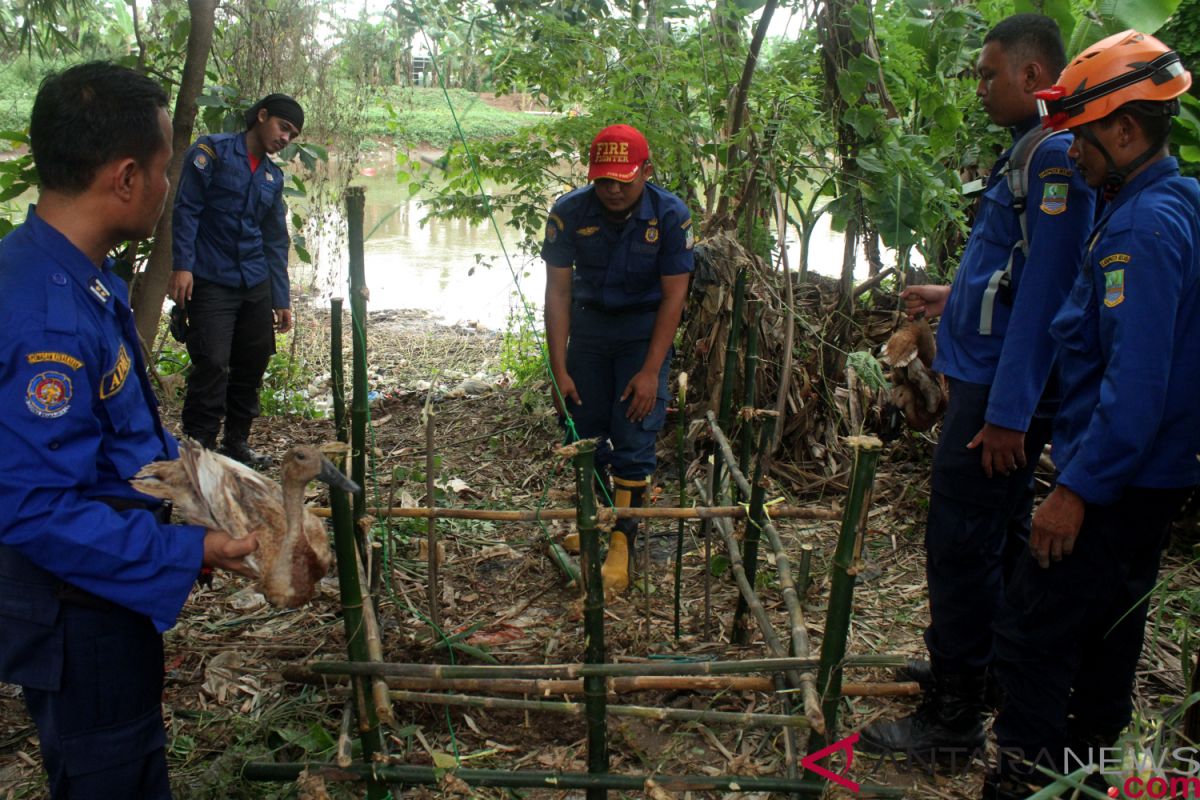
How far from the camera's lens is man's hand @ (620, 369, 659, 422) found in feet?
11.4

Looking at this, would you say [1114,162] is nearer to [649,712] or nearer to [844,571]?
[844,571]

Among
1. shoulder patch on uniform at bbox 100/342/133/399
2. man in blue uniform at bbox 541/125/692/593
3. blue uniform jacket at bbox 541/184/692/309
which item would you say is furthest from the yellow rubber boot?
shoulder patch on uniform at bbox 100/342/133/399

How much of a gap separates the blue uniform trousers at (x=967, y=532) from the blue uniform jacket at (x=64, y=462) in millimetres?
1912

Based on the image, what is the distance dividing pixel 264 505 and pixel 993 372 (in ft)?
6.18

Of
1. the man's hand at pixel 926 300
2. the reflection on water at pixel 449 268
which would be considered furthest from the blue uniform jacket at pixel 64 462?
the reflection on water at pixel 449 268

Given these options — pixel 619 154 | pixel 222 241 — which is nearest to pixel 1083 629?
pixel 619 154

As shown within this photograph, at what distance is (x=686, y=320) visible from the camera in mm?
4879

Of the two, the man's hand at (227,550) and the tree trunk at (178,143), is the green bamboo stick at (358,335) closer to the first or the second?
the man's hand at (227,550)

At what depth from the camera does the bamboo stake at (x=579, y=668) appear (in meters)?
1.82

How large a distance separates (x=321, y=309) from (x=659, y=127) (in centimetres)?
442

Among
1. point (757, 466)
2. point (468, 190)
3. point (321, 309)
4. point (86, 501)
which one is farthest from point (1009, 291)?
point (321, 309)

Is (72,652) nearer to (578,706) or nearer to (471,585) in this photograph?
(578,706)

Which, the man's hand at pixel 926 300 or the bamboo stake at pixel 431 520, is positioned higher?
the man's hand at pixel 926 300

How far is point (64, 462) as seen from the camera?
1448mm
